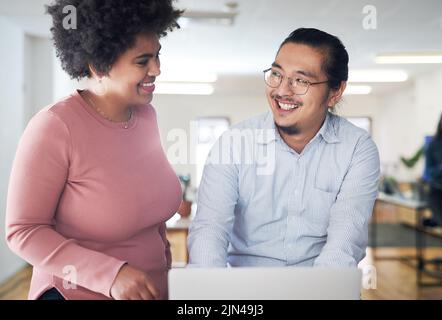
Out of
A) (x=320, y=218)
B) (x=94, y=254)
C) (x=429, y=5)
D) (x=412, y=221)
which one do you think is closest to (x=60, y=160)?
(x=94, y=254)

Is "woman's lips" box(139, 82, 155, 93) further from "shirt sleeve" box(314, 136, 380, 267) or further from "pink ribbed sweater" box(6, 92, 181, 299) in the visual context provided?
"shirt sleeve" box(314, 136, 380, 267)

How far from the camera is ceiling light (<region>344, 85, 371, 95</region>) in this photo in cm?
79

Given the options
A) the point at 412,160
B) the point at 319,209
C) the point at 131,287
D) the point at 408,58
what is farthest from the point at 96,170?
the point at 412,160

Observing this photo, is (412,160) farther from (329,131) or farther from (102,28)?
(102,28)

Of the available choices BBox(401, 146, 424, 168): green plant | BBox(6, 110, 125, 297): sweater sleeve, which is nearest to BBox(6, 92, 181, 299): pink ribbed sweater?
BBox(6, 110, 125, 297): sweater sleeve

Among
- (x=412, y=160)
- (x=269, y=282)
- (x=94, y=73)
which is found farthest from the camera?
(x=412, y=160)

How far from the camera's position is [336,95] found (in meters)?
0.79

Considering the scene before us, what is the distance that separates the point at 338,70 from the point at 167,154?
11.7 inches

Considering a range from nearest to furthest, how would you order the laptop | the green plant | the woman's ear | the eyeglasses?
the laptop, the woman's ear, the eyeglasses, the green plant

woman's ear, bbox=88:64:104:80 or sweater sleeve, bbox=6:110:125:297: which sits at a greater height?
woman's ear, bbox=88:64:104:80

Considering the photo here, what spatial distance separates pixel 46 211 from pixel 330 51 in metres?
0.48

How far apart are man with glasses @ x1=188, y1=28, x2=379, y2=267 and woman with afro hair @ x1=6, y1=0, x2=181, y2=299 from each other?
0.41 feet

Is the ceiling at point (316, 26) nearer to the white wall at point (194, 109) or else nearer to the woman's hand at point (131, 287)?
the white wall at point (194, 109)
